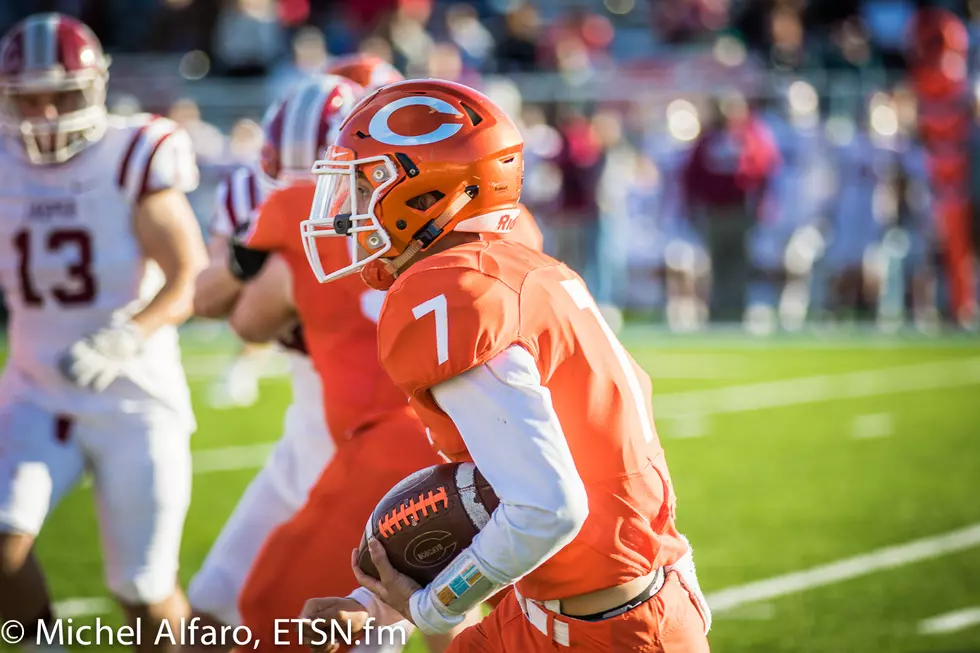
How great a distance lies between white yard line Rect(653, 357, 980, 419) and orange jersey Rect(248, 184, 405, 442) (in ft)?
20.3

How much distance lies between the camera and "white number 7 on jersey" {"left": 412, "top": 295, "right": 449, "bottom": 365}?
2.38 meters

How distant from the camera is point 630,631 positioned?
8.43 ft

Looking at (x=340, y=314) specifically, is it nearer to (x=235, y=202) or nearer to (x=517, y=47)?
(x=235, y=202)

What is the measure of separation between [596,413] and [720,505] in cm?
474

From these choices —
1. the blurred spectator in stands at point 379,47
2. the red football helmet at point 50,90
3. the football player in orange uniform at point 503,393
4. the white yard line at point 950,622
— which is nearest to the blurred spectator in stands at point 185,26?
the blurred spectator in stands at point 379,47

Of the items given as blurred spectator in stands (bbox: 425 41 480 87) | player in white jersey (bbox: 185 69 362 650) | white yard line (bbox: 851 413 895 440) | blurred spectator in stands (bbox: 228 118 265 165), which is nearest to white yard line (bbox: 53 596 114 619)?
player in white jersey (bbox: 185 69 362 650)

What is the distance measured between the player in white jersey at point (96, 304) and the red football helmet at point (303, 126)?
522 mm

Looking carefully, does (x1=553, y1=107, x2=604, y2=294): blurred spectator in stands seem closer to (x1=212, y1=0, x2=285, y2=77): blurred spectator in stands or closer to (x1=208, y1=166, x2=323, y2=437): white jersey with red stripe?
(x1=212, y1=0, x2=285, y2=77): blurred spectator in stands

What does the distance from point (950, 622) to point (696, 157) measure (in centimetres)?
876

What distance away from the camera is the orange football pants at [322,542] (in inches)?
129

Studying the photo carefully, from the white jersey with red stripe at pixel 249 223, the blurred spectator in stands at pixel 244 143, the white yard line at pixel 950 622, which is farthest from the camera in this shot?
the blurred spectator in stands at pixel 244 143

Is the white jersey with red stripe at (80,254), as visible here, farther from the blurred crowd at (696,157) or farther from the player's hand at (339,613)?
the blurred crowd at (696,157)

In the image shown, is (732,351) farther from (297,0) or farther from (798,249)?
(297,0)

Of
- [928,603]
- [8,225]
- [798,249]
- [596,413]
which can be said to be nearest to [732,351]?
[798,249]
